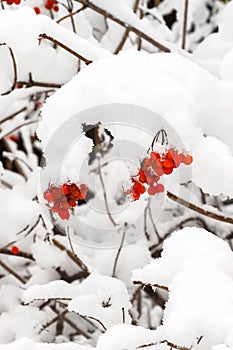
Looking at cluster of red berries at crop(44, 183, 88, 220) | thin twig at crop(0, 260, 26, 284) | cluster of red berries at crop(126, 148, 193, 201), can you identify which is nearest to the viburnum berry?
cluster of red berries at crop(126, 148, 193, 201)

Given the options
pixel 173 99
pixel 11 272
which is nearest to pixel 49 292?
→ pixel 173 99

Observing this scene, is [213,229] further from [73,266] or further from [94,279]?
[94,279]

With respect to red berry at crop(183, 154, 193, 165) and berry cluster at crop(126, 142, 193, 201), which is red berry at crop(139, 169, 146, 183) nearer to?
berry cluster at crop(126, 142, 193, 201)

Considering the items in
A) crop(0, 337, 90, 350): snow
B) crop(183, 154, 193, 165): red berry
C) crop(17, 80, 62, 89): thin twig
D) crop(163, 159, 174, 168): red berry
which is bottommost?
crop(0, 337, 90, 350): snow

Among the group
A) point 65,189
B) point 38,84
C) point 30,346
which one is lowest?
point 30,346

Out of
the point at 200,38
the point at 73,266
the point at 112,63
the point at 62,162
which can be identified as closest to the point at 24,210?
the point at 73,266

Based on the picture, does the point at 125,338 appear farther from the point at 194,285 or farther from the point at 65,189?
the point at 65,189

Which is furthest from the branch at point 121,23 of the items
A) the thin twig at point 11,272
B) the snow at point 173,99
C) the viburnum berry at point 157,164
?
the thin twig at point 11,272
